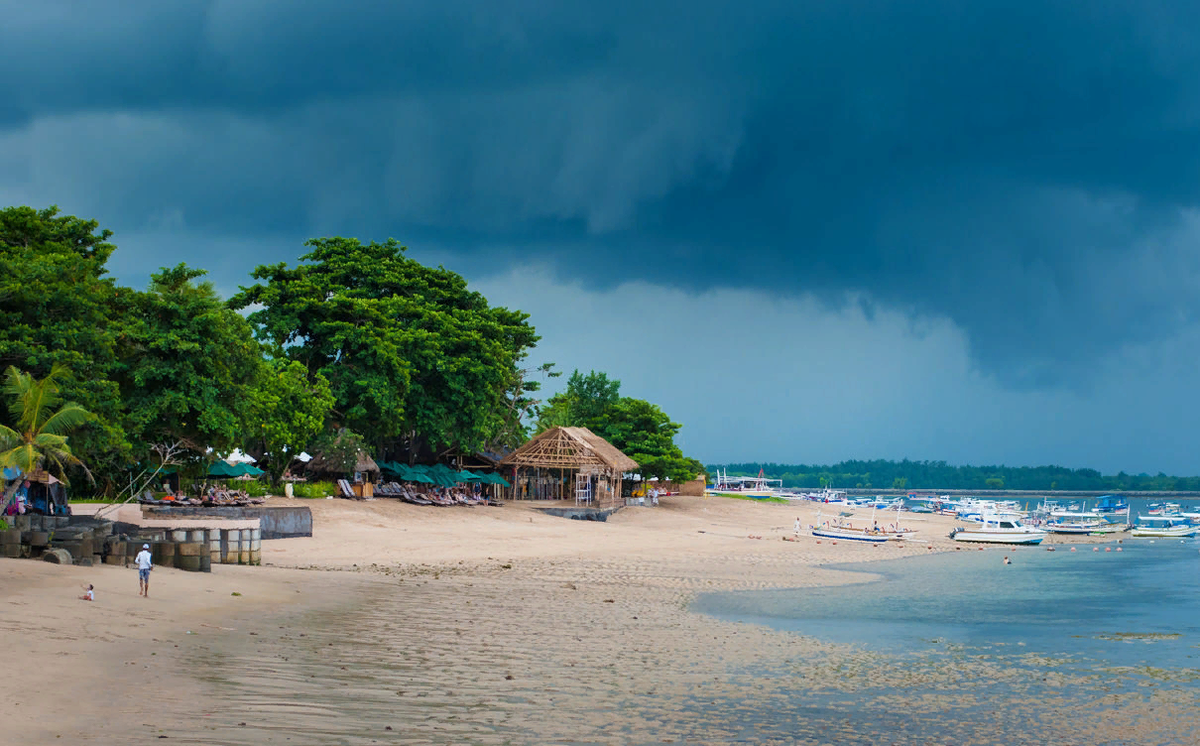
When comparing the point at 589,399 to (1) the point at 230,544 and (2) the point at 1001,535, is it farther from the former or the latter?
(1) the point at 230,544

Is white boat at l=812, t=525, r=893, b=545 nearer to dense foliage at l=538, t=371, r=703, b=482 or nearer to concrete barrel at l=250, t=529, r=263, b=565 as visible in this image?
dense foliage at l=538, t=371, r=703, b=482

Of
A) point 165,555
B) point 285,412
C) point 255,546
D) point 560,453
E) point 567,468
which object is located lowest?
point 255,546

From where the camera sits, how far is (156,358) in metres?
32.7

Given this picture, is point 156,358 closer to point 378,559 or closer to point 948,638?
point 378,559

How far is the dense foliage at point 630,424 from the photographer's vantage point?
74.8 m

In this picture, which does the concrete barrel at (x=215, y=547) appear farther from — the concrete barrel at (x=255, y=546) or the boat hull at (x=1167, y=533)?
the boat hull at (x=1167, y=533)

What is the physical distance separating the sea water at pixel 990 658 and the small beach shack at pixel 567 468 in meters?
23.7

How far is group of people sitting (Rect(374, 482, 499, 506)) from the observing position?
48.3 metres

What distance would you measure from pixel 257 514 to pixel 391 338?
18753 millimetres

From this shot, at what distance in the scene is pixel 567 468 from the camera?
5681 cm

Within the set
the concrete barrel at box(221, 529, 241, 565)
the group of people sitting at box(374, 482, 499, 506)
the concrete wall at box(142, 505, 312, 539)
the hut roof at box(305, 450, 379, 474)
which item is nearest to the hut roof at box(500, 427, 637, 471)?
the group of people sitting at box(374, 482, 499, 506)

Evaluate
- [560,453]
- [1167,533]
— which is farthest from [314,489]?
[1167,533]

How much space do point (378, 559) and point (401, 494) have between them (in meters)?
19.6

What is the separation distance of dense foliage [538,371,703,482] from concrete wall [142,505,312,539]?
141ft
